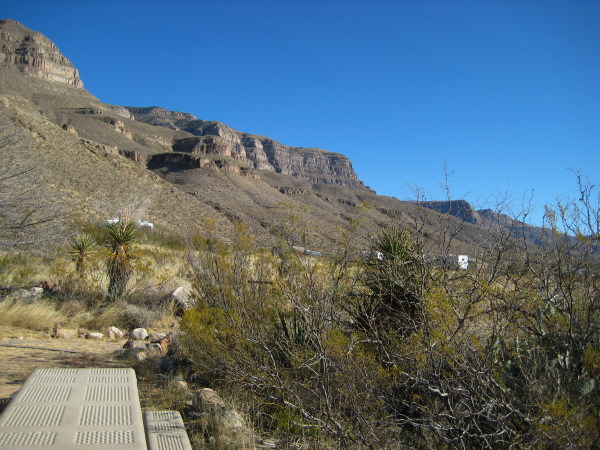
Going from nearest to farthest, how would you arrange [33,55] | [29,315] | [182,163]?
[29,315]
[182,163]
[33,55]

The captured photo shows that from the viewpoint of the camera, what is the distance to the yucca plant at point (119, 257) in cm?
1227

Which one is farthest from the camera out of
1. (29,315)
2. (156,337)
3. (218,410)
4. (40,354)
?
(29,315)

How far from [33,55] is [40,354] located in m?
140

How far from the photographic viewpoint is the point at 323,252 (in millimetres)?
7715

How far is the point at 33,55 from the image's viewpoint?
122m

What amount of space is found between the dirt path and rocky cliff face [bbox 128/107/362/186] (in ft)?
445

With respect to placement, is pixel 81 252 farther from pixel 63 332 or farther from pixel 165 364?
pixel 165 364

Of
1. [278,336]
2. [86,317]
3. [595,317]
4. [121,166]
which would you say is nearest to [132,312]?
[86,317]

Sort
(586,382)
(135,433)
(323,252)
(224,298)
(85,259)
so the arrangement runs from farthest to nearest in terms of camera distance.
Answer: (85,259) → (323,252) → (224,298) → (586,382) → (135,433)

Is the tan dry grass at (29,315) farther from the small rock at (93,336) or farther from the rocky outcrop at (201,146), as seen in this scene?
the rocky outcrop at (201,146)

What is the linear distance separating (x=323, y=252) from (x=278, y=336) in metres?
2.18

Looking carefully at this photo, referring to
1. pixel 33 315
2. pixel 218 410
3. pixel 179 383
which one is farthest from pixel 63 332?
pixel 218 410

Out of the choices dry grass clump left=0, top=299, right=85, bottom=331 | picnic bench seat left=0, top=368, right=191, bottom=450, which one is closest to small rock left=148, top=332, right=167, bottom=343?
dry grass clump left=0, top=299, right=85, bottom=331

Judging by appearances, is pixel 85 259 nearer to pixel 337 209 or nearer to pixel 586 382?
pixel 586 382
